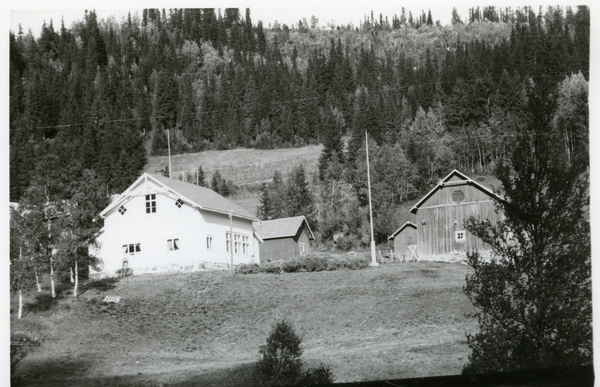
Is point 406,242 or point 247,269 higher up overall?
point 406,242

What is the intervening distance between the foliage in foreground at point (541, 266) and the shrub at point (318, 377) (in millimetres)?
3556

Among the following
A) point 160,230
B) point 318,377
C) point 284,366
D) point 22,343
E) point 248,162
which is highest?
point 248,162

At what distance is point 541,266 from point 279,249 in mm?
8912

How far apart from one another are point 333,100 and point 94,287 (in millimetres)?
8711

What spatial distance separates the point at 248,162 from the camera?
20422 millimetres

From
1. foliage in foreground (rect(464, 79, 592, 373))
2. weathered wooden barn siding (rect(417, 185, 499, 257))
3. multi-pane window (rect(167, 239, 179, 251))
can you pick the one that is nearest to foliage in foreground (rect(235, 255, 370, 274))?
multi-pane window (rect(167, 239, 179, 251))

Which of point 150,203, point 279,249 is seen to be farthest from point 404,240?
point 150,203

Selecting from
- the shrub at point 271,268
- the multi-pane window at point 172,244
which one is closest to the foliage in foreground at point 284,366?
the shrub at point 271,268

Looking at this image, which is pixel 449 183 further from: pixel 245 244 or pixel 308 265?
pixel 245 244

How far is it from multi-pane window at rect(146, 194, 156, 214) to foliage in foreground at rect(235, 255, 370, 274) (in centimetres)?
299

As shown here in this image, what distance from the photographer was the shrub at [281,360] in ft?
46.3

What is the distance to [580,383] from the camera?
43.0 ft

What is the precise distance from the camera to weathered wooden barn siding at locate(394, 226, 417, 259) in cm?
2006

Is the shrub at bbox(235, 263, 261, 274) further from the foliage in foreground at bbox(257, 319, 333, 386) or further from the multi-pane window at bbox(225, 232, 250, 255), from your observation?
the foliage in foreground at bbox(257, 319, 333, 386)
